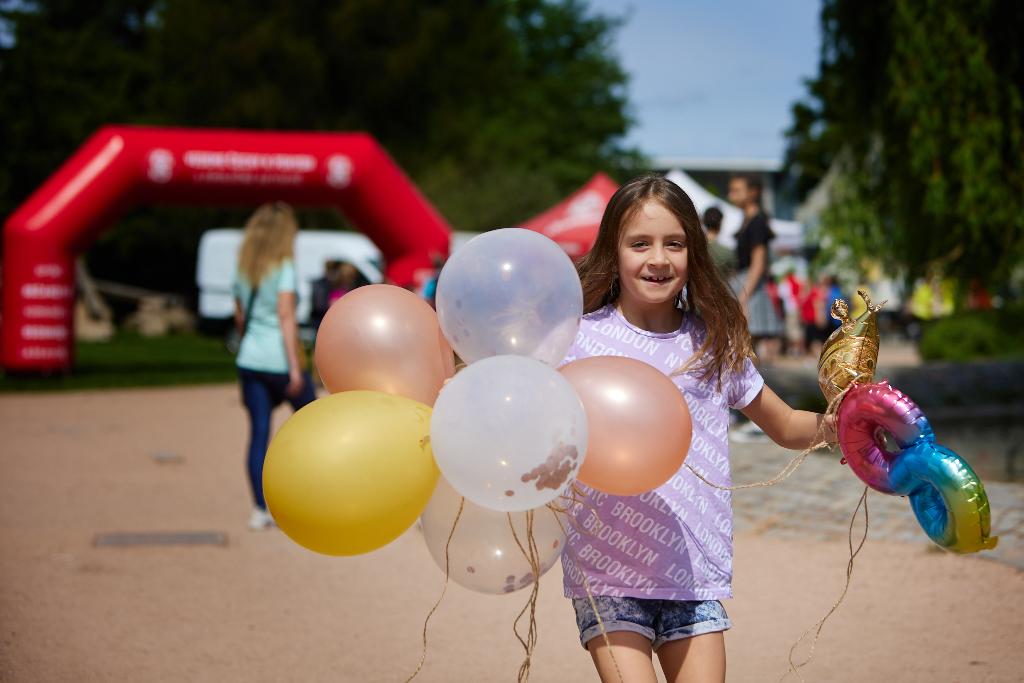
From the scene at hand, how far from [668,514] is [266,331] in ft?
14.1

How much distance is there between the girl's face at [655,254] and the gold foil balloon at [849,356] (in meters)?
0.40

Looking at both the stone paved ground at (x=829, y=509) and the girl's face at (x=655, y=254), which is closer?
the girl's face at (x=655, y=254)

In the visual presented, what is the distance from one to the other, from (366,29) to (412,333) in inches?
1357

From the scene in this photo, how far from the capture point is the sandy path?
13.6 ft

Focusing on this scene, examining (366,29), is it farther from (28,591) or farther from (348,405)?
(348,405)

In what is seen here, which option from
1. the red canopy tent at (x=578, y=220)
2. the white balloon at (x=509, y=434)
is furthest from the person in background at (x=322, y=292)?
the white balloon at (x=509, y=434)

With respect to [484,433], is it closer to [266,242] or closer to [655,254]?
[655,254]

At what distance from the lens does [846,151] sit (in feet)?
42.8

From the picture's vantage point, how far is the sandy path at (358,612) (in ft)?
13.6

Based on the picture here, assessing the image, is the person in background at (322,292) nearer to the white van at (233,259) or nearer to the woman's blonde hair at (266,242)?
the woman's blonde hair at (266,242)

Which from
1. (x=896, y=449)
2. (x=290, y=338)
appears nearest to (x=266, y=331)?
(x=290, y=338)

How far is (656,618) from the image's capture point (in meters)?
2.73

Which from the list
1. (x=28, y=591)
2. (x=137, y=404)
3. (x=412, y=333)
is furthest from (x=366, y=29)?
(x=412, y=333)

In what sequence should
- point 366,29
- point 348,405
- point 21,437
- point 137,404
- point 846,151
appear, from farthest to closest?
point 366,29
point 137,404
point 846,151
point 21,437
point 348,405
